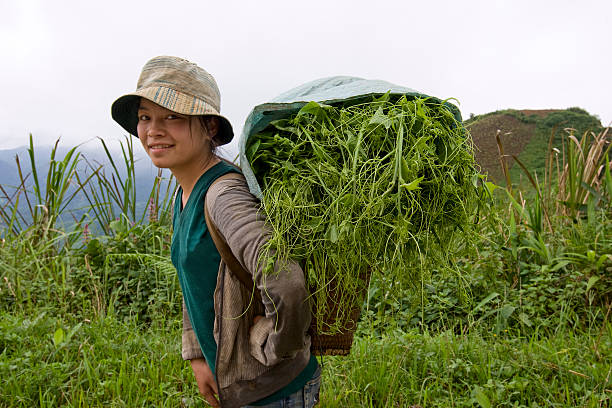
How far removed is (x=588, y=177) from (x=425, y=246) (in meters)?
3.98

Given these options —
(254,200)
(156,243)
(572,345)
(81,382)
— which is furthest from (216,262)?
(156,243)

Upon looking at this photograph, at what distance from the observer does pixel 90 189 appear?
446 centimetres

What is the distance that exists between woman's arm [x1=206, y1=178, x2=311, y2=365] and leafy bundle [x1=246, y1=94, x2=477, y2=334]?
44 mm

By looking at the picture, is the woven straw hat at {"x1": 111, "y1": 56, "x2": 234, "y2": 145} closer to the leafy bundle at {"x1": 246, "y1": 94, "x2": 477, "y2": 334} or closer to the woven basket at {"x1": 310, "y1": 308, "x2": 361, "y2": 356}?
the leafy bundle at {"x1": 246, "y1": 94, "x2": 477, "y2": 334}

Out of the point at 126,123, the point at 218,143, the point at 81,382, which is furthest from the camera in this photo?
the point at 81,382

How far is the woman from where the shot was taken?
1139 mm

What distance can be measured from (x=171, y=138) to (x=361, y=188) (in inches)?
26.6

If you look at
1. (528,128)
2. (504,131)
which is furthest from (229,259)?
(528,128)

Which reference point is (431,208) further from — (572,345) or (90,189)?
(90,189)

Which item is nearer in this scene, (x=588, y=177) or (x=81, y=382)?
(x=81, y=382)

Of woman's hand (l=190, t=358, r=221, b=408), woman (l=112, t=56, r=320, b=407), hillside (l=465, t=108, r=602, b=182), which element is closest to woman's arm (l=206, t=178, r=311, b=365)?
woman (l=112, t=56, r=320, b=407)

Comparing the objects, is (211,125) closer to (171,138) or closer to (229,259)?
(171,138)

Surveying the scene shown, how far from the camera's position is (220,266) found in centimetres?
129

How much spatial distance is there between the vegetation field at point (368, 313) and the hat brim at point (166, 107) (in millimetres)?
714
